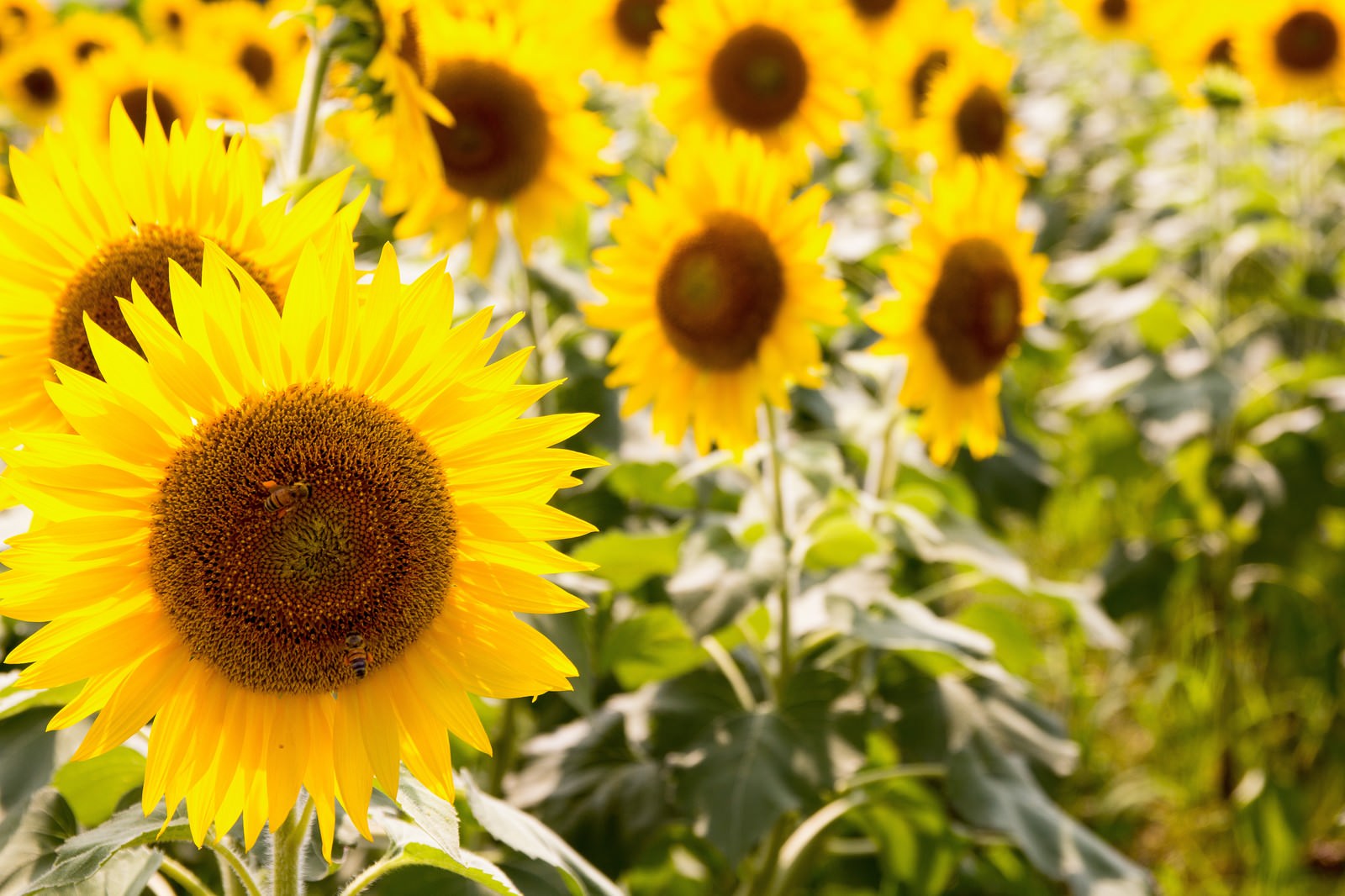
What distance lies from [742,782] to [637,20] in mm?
2450

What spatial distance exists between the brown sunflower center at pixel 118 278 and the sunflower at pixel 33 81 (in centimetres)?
300

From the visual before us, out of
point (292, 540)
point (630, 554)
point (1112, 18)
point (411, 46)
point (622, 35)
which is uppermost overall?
point (622, 35)

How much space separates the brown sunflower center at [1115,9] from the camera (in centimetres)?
516

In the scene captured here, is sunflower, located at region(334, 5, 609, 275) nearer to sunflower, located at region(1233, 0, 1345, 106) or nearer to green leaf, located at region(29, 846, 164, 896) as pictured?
green leaf, located at region(29, 846, 164, 896)

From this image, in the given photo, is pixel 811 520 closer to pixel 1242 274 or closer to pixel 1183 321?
pixel 1183 321

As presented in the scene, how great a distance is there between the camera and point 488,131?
2.45 m

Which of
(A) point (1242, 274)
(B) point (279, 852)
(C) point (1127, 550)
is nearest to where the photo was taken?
(B) point (279, 852)

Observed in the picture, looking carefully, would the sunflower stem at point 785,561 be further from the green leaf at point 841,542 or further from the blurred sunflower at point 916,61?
the blurred sunflower at point 916,61

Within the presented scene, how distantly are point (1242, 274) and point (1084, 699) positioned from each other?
1767mm

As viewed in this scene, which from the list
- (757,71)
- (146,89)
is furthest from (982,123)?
(146,89)

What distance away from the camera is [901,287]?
2.31 meters

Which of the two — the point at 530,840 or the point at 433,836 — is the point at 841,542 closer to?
the point at 530,840

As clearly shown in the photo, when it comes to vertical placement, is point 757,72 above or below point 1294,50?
above

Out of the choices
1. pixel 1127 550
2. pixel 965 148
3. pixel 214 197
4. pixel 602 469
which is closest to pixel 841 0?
pixel 965 148
